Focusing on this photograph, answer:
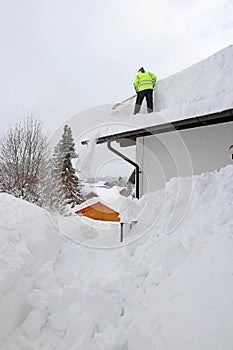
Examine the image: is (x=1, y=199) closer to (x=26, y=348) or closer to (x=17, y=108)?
(x=26, y=348)

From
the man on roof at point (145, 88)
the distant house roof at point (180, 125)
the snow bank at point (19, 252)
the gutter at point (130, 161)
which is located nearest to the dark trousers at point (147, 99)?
the man on roof at point (145, 88)

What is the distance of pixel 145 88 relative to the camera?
273 inches

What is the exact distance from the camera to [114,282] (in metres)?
3.29

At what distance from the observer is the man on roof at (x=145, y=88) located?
271 inches

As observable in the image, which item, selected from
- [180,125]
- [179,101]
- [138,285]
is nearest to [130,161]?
[179,101]

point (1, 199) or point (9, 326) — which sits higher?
point (1, 199)

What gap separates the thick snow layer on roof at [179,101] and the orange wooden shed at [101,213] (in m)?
2.65

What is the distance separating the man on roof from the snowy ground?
3.27 meters

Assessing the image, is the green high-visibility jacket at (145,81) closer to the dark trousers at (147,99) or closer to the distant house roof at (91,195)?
the dark trousers at (147,99)

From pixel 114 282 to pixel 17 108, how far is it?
21.2m

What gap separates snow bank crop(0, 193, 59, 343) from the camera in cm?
309

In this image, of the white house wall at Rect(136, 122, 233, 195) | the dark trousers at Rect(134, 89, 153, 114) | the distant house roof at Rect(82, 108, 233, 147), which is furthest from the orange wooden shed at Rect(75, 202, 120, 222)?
the dark trousers at Rect(134, 89, 153, 114)

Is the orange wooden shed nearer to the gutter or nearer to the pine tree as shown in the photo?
the gutter

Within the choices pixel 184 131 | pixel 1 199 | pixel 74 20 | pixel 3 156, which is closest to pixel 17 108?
pixel 3 156
